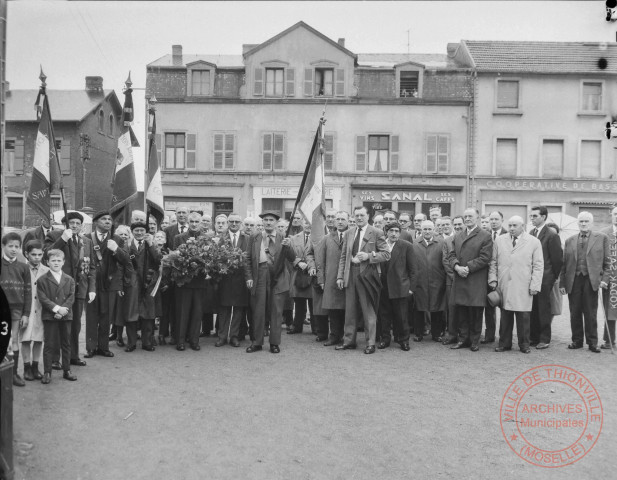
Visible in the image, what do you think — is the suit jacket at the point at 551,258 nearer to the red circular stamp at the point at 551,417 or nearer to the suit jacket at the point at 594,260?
the suit jacket at the point at 594,260

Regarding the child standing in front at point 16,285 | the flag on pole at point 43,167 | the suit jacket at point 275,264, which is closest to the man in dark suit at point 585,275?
the suit jacket at point 275,264

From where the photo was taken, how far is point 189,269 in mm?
8562

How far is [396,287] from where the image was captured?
9.24m

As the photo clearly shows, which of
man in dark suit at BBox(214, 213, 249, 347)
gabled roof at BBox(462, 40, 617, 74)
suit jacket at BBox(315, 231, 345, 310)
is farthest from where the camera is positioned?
gabled roof at BBox(462, 40, 617, 74)

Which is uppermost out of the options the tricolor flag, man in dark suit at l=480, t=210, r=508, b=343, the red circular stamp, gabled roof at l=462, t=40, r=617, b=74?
gabled roof at l=462, t=40, r=617, b=74

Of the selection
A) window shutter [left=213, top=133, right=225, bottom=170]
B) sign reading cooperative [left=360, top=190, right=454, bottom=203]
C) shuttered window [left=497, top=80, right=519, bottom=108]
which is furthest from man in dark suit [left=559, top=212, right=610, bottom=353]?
window shutter [left=213, top=133, right=225, bottom=170]

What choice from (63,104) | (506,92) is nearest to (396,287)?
(506,92)

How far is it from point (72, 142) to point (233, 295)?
28939mm

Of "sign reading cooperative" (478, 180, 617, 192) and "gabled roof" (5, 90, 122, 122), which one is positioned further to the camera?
"gabled roof" (5, 90, 122, 122)

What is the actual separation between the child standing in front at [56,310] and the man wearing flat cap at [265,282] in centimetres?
266

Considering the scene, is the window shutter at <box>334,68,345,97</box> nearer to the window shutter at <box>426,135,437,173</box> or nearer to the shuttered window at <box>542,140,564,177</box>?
the window shutter at <box>426,135,437,173</box>

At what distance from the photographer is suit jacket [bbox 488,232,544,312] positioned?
885 cm

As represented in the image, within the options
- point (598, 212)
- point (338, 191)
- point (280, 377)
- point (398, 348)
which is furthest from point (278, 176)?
point (280, 377)

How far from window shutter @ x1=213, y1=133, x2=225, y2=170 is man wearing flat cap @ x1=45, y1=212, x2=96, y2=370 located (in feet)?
70.5
